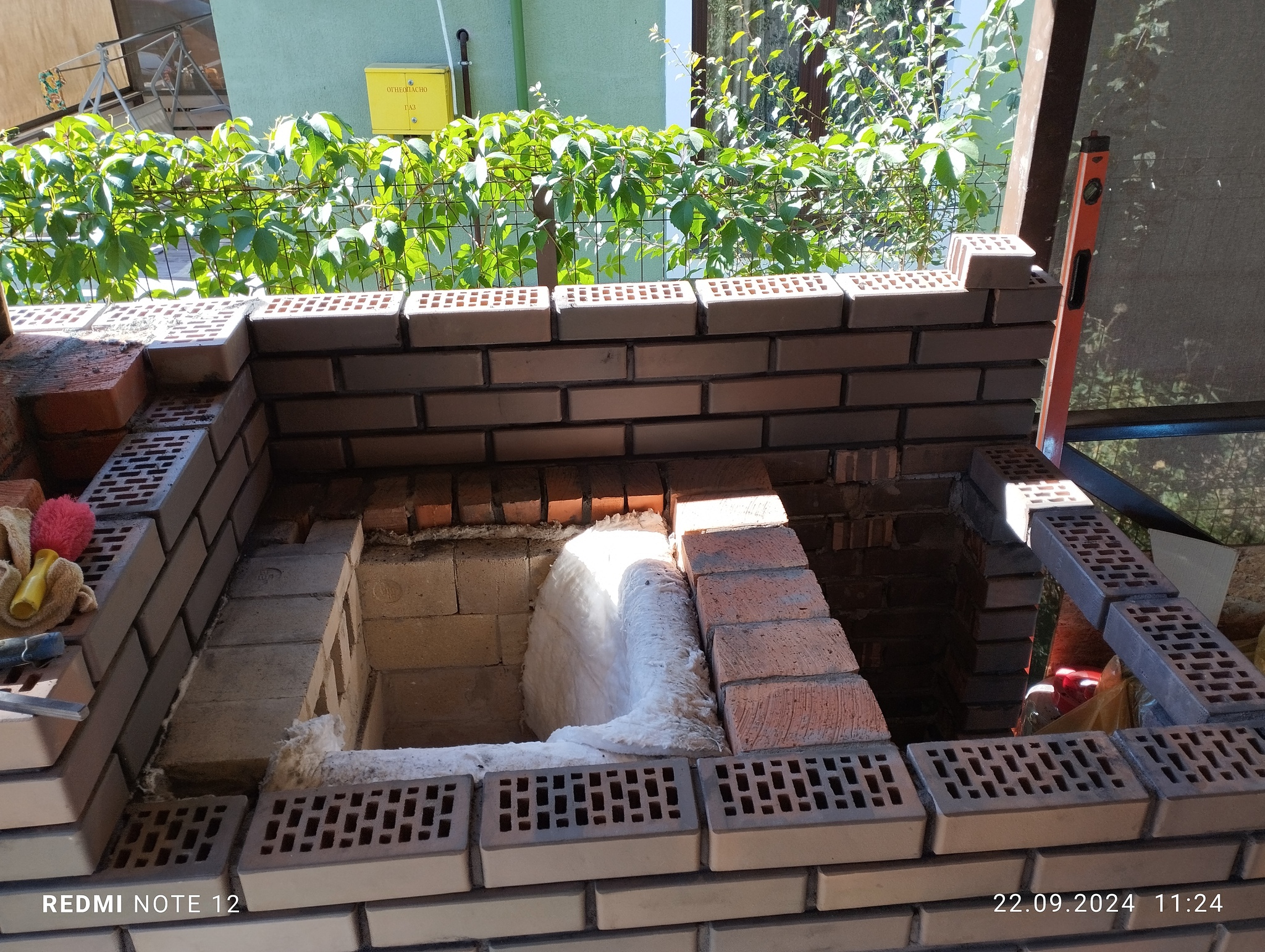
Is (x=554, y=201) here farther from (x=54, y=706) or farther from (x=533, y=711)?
(x=54, y=706)

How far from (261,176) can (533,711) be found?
2500 millimetres

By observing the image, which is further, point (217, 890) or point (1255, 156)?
point (1255, 156)

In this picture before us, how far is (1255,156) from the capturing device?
3.74 m

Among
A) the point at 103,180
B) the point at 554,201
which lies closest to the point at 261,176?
the point at 103,180

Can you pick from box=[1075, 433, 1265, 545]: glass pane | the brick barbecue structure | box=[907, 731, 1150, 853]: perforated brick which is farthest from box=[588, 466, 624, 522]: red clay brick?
box=[1075, 433, 1265, 545]: glass pane

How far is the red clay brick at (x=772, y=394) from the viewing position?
2805mm

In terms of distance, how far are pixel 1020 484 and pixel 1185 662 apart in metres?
0.81

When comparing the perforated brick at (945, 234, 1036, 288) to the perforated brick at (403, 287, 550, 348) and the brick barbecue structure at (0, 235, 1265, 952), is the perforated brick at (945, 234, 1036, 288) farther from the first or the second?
the perforated brick at (403, 287, 550, 348)

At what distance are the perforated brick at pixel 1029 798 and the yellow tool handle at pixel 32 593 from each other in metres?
1.53

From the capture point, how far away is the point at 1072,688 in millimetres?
3936

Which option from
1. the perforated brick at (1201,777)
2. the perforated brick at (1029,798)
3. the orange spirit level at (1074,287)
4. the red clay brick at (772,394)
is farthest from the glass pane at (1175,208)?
the perforated brick at (1029,798)

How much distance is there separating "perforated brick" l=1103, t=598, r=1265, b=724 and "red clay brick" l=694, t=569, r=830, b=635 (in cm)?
67

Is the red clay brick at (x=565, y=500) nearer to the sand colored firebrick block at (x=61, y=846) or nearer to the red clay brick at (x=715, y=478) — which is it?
the red clay brick at (x=715, y=478)

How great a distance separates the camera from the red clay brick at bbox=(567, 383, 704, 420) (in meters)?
2.77
